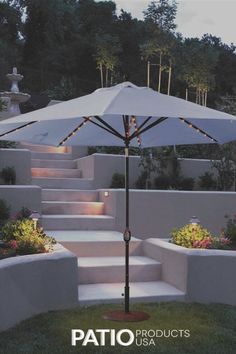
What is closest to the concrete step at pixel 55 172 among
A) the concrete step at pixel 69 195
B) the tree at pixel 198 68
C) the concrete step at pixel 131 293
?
the concrete step at pixel 69 195

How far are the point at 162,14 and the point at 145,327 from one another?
13.3m

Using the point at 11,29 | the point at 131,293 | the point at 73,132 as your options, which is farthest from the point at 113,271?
the point at 11,29

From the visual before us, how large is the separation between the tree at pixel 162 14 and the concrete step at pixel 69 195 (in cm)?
800

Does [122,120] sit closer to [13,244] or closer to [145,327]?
[13,244]

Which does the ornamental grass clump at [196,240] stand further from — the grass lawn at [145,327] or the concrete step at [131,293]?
the grass lawn at [145,327]

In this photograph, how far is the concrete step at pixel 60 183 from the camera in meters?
10.9

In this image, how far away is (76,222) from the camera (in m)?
8.95

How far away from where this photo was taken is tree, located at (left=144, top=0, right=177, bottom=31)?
16297 mm

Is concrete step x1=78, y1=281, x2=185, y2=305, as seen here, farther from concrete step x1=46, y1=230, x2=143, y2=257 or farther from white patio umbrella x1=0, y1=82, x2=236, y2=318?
concrete step x1=46, y1=230, x2=143, y2=257

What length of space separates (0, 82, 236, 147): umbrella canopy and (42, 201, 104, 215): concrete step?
103 inches

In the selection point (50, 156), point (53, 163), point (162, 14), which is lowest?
point (53, 163)

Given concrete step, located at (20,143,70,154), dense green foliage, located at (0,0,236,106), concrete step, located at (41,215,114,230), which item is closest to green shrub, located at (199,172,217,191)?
concrete step, located at (41,215,114,230)

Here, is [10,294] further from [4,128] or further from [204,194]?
[204,194]

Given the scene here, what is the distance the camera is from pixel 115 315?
5.42 meters
